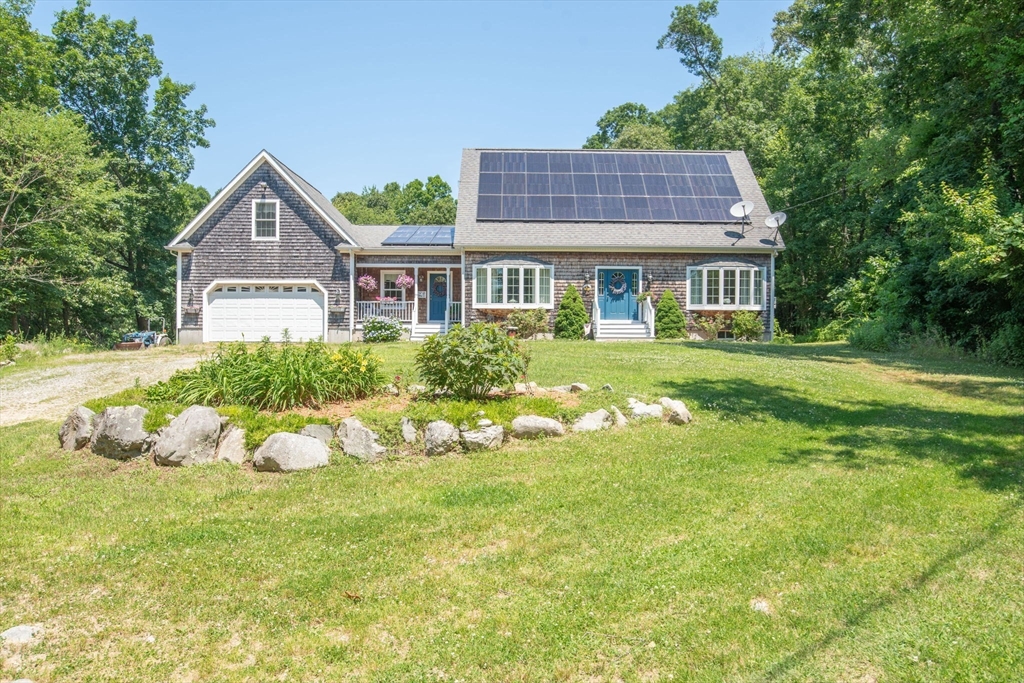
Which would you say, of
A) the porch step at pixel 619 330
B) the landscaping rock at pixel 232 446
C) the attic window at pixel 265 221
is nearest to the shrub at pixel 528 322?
the porch step at pixel 619 330

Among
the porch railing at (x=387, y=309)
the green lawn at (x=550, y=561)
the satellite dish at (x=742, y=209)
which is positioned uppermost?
the satellite dish at (x=742, y=209)

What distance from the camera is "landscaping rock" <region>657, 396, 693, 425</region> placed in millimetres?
8023

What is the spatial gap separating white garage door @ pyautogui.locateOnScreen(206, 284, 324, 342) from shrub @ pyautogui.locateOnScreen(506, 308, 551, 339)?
20.1ft

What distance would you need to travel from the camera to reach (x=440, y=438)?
7.05 meters

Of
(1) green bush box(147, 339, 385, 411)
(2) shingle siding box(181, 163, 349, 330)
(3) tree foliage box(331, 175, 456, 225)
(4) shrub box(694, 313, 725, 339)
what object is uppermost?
(3) tree foliage box(331, 175, 456, 225)

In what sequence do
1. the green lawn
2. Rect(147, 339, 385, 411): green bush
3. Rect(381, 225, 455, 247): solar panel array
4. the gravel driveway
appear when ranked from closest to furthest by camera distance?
the green lawn
Rect(147, 339, 385, 411): green bush
the gravel driveway
Rect(381, 225, 455, 247): solar panel array

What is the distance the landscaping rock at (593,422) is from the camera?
774 centimetres

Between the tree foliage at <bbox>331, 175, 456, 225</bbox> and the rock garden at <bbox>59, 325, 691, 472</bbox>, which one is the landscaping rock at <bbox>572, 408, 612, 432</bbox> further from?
the tree foliage at <bbox>331, 175, 456, 225</bbox>

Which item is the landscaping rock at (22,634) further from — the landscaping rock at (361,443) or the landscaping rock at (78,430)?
the landscaping rock at (78,430)

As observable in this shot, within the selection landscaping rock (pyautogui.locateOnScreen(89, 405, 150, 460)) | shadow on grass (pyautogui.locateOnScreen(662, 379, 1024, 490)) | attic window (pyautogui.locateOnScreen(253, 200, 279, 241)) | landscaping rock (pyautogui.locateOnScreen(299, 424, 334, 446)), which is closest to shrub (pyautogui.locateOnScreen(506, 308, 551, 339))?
attic window (pyautogui.locateOnScreen(253, 200, 279, 241))

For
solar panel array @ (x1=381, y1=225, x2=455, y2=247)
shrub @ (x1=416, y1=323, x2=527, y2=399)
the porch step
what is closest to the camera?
shrub @ (x1=416, y1=323, x2=527, y2=399)

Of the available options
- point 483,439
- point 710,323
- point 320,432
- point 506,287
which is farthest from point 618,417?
point 710,323

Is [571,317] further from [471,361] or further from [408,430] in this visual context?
[408,430]

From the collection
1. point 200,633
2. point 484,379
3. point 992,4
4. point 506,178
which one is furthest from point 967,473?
point 506,178
